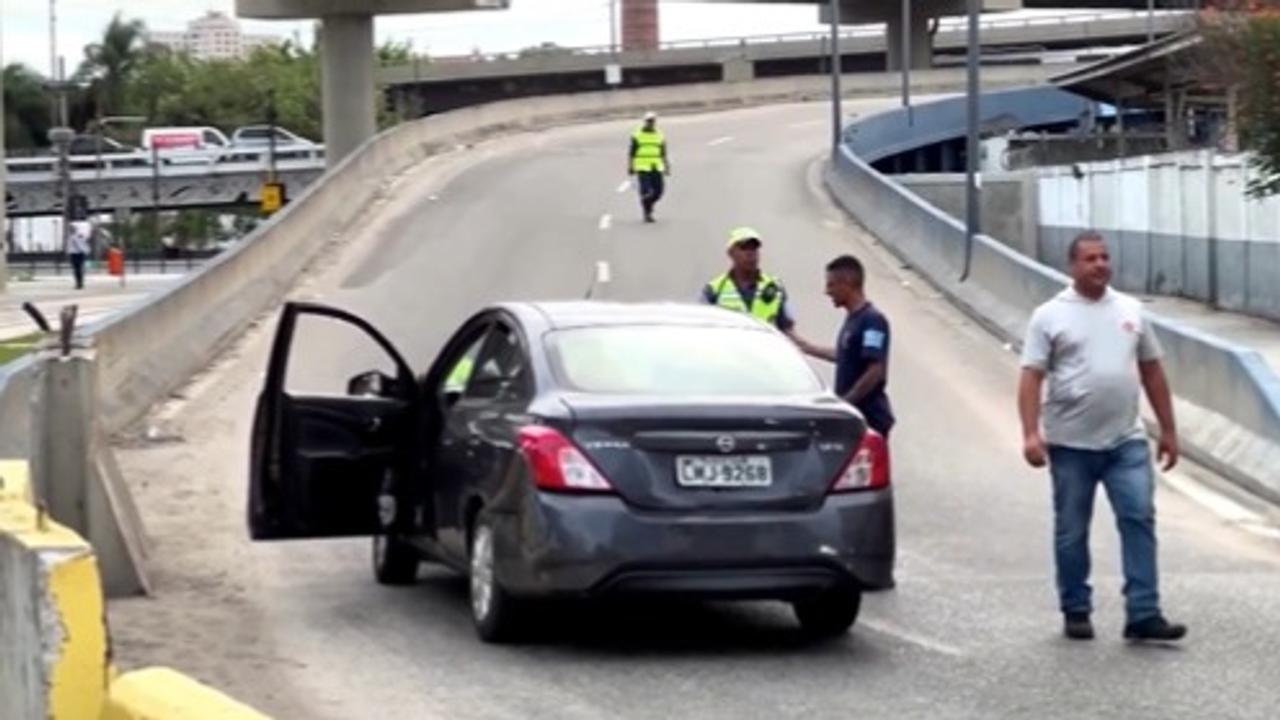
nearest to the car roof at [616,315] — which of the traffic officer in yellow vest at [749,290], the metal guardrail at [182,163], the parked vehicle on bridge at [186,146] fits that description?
the traffic officer in yellow vest at [749,290]

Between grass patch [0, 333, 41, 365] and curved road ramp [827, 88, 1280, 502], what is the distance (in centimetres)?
1163

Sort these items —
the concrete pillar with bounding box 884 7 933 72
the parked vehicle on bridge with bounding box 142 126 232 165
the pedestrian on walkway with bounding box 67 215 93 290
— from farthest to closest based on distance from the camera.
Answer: the parked vehicle on bridge with bounding box 142 126 232 165 → the concrete pillar with bounding box 884 7 933 72 → the pedestrian on walkway with bounding box 67 215 93 290

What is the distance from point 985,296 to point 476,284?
7257mm

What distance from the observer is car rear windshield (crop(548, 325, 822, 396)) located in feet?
35.7

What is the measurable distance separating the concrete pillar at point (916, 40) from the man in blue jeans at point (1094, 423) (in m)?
77.4

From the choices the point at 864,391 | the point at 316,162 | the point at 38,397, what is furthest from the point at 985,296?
the point at 316,162

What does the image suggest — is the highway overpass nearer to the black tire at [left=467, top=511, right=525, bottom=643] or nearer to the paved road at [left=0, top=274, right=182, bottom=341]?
the paved road at [left=0, top=274, right=182, bottom=341]

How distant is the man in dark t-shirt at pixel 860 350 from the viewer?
12.8 m

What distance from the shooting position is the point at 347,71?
6150cm

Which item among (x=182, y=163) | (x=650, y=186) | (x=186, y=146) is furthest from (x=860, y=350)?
(x=186, y=146)

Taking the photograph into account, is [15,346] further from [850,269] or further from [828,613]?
[828,613]

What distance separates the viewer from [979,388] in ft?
73.7

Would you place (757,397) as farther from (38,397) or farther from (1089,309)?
(38,397)

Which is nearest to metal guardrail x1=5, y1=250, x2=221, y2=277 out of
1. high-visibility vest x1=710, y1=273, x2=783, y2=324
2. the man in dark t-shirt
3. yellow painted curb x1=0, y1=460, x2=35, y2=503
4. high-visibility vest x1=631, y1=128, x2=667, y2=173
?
high-visibility vest x1=631, y1=128, x2=667, y2=173
